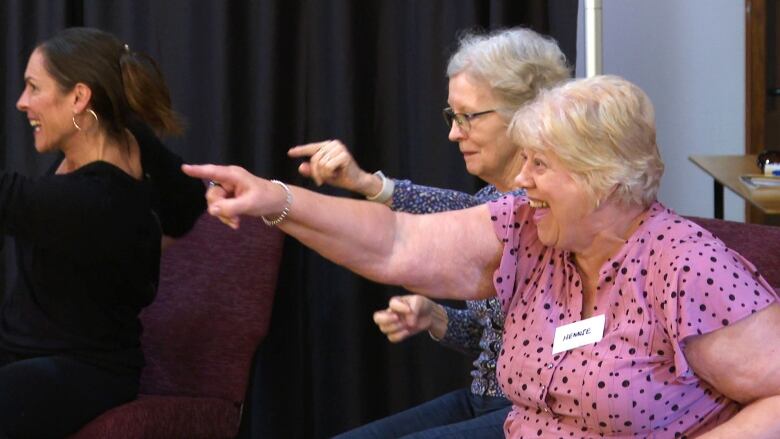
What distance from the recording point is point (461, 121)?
2.68 m

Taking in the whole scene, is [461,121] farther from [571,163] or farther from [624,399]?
[624,399]

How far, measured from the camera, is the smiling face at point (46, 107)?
2902 mm

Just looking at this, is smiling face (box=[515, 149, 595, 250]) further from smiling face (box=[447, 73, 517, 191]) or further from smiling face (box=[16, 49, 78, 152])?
smiling face (box=[16, 49, 78, 152])

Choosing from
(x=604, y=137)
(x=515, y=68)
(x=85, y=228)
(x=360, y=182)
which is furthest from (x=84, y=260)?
(x=604, y=137)

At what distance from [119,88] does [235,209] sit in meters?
1.17

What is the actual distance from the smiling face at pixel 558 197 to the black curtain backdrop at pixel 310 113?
1.57 metres

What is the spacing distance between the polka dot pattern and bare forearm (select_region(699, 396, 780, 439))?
0.20 ft

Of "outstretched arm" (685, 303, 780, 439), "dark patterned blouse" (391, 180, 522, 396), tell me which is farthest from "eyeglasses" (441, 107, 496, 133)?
"outstretched arm" (685, 303, 780, 439)

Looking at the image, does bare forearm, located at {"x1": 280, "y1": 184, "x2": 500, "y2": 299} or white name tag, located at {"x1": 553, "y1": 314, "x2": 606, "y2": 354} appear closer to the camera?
white name tag, located at {"x1": 553, "y1": 314, "x2": 606, "y2": 354}

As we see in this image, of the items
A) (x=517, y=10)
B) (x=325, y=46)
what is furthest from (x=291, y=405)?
(x=517, y=10)

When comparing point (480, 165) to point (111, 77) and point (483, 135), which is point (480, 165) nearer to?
point (483, 135)

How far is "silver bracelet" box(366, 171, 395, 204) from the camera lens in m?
2.62

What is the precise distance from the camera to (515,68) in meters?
2.64

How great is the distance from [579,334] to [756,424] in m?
0.32
